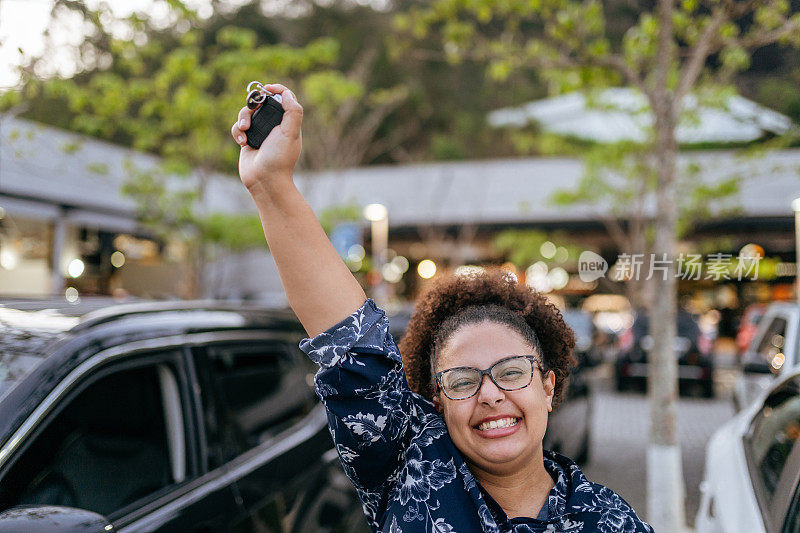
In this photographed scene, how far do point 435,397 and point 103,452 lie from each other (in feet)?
4.54

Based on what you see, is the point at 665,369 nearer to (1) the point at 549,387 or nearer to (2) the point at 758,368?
(2) the point at 758,368

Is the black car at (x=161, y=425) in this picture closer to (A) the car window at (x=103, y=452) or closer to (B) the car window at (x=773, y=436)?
(A) the car window at (x=103, y=452)


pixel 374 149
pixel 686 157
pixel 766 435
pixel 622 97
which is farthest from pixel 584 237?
pixel 766 435

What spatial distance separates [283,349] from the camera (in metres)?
3.42

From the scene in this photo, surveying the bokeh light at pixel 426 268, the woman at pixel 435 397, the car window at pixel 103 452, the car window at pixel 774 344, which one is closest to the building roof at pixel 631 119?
the car window at pixel 774 344

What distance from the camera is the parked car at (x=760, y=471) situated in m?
2.39

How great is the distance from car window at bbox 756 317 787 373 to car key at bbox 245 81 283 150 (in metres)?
5.49

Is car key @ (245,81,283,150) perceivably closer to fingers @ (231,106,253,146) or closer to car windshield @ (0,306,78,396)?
fingers @ (231,106,253,146)

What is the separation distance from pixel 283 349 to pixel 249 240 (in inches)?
447

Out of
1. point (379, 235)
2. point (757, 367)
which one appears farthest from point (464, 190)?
point (757, 367)

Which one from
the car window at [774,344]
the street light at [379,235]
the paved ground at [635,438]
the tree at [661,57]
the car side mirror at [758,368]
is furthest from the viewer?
the street light at [379,235]

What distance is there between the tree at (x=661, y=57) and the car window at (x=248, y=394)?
2.63 m

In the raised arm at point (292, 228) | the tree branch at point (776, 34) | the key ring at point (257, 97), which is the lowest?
the raised arm at point (292, 228)

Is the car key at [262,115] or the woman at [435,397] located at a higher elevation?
the car key at [262,115]
